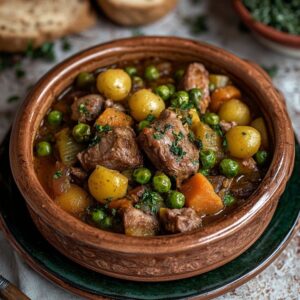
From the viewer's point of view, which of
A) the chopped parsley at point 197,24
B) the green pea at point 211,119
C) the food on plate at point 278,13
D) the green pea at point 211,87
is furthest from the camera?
the chopped parsley at point 197,24

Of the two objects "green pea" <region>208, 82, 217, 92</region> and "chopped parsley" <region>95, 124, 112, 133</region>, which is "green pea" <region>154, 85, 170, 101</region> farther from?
"chopped parsley" <region>95, 124, 112, 133</region>

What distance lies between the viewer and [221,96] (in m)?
3.63

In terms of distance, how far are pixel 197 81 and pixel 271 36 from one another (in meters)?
1.36

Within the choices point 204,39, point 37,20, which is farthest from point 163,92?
point 37,20

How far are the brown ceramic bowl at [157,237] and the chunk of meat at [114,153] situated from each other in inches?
13.1

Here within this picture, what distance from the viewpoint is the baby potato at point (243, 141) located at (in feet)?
10.8

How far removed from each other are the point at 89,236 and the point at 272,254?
115 cm

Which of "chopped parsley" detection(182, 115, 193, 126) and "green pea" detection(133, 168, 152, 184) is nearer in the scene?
"green pea" detection(133, 168, 152, 184)

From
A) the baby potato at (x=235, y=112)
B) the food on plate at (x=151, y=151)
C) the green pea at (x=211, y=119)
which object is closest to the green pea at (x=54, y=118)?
the food on plate at (x=151, y=151)

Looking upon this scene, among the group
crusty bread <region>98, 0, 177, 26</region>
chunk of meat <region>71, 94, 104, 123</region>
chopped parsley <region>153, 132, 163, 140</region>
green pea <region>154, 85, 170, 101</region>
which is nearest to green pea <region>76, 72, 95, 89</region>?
chunk of meat <region>71, 94, 104, 123</region>

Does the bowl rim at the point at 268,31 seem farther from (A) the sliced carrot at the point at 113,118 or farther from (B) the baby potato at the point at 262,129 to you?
(A) the sliced carrot at the point at 113,118

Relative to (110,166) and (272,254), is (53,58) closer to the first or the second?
(110,166)

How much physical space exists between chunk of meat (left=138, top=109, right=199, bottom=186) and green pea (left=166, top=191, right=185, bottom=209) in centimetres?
13

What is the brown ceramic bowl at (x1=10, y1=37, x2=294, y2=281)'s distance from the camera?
2871 mm
